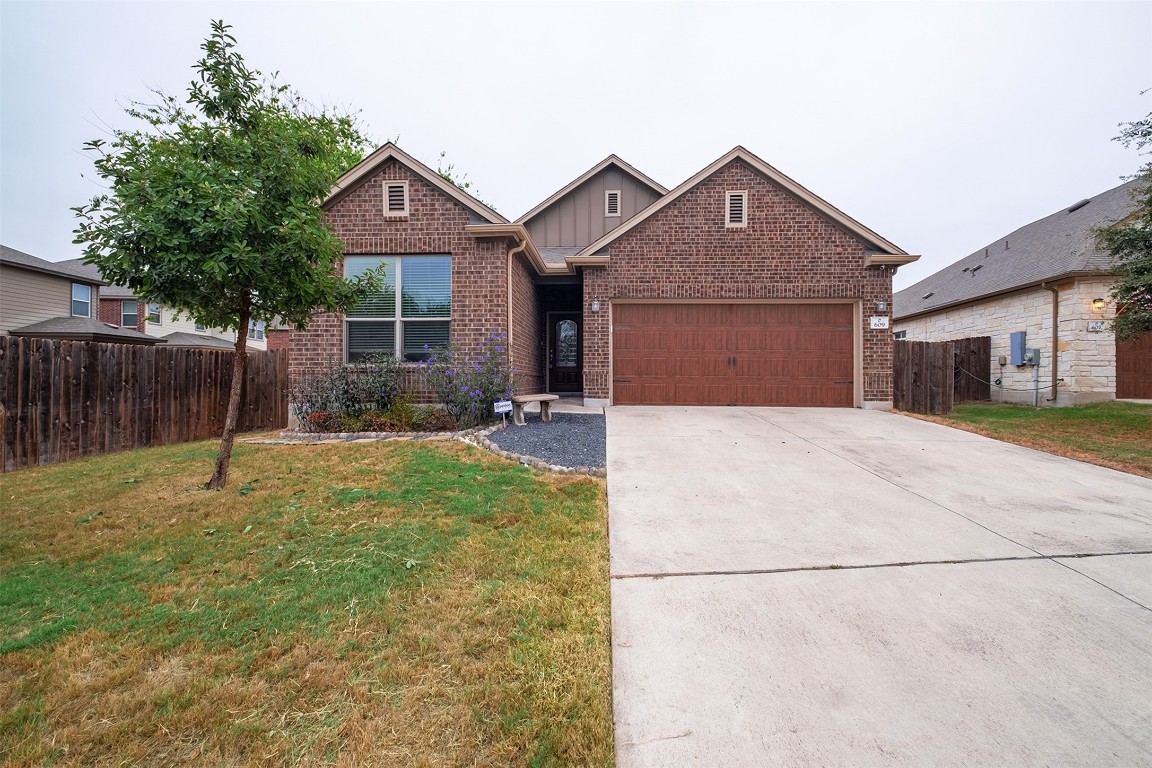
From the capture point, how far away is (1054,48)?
502 inches

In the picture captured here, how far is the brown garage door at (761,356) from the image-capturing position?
10109 mm

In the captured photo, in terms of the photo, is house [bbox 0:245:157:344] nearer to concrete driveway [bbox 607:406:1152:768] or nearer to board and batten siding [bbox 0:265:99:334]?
board and batten siding [bbox 0:265:99:334]

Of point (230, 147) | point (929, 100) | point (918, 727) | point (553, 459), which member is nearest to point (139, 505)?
point (230, 147)

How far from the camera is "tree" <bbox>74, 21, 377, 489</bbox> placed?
4.13 m

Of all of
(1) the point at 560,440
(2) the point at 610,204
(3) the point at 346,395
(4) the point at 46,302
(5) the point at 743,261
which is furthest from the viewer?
(4) the point at 46,302

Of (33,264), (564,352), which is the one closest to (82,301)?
(33,264)

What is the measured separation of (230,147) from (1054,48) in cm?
1996

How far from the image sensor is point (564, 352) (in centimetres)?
1336

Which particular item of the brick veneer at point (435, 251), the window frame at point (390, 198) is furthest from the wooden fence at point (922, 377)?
the window frame at point (390, 198)

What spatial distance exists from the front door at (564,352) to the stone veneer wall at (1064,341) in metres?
12.4

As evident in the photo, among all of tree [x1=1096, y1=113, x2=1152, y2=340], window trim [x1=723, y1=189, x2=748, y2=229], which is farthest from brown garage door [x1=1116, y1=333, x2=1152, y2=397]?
window trim [x1=723, y1=189, x2=748, y2=229]

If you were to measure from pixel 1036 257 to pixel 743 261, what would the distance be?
10580mm

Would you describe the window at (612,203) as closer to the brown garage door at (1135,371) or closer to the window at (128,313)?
the brown garage door at (1135,371)

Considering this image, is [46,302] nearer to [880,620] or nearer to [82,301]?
[82,301]
